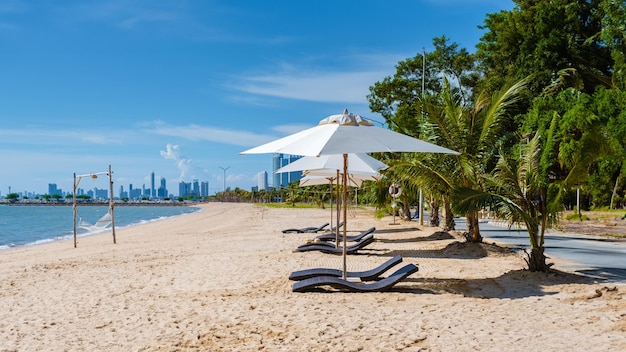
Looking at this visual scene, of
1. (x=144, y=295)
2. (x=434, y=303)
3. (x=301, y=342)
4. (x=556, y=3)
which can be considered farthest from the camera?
(x=556, y=3)

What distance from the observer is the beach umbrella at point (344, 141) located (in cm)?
630

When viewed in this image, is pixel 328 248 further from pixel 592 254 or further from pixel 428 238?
pixel 592 254

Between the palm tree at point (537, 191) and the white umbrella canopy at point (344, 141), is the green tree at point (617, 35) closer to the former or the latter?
the palm tree at point (537, 191)

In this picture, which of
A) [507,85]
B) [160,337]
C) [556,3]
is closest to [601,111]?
[556,3]

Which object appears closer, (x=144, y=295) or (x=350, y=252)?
(x=144, y=295)

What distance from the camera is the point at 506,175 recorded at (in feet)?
28.0

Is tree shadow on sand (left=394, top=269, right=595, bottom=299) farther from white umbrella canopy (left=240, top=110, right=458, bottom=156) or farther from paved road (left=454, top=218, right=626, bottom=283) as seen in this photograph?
white umbrella canopy (left=240, top=110, right=458, bottom=156)

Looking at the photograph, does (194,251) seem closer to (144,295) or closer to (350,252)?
(350,252)

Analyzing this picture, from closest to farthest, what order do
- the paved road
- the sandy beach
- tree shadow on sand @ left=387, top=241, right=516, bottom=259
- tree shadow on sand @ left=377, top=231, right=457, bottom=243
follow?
the sandy beach, the paved road, tree shadow on sand @ left=387, top=241, right=516, bottom=259, tree shadow on sand @ left=377, top=231, right=457, bottom=243

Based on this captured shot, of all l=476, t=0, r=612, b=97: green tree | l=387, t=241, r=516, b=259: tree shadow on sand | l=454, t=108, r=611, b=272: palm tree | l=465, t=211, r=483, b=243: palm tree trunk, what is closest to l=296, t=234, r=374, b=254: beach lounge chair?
l=387, t=241, r=516, b=259: tree shadow on sand

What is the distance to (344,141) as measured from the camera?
6449 millimetres

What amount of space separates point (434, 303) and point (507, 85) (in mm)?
6215

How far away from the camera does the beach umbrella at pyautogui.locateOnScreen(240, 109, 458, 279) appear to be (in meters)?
6.30

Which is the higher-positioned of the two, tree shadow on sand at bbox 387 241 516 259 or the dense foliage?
the dense foliage
